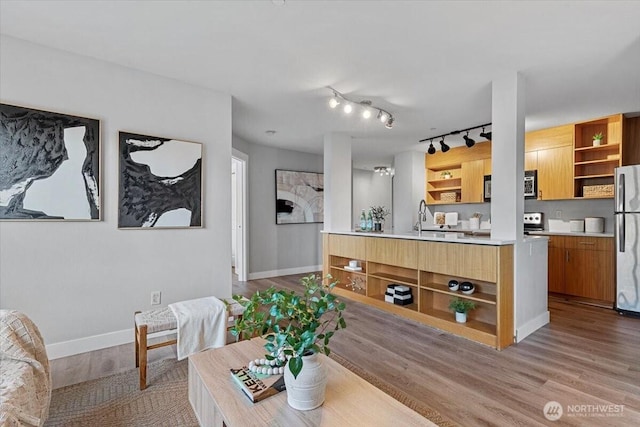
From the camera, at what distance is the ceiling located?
2016 mm

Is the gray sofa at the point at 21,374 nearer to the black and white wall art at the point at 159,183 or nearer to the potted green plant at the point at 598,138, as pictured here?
the black and white wall art at the point at 159,183

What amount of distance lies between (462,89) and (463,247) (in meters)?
1.65

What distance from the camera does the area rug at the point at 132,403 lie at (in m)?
1.75

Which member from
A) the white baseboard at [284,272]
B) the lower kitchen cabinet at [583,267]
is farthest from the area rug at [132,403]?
the lower kitchen cabinet at [583,267]

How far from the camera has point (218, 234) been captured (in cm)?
328

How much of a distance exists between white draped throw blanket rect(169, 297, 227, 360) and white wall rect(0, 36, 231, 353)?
0.74 metres

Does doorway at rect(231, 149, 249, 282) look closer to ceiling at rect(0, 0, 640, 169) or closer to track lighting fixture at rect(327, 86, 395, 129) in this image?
ceiling at rect(0, 0, 640, 169)

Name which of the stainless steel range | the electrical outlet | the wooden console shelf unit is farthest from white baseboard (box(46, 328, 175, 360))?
the stainless steel range

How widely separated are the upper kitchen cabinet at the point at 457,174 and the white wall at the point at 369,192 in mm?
1948

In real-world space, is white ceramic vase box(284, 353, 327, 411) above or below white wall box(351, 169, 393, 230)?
below

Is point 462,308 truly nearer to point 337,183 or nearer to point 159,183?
point 337,183

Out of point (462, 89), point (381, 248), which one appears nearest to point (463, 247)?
point (381, 248)

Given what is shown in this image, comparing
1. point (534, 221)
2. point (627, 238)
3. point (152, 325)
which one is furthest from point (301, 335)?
point (534, 221)

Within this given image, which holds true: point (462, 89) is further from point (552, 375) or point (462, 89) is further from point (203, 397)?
point (203, 397)
